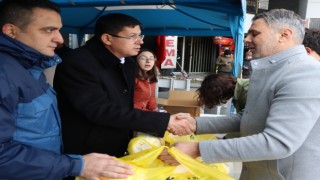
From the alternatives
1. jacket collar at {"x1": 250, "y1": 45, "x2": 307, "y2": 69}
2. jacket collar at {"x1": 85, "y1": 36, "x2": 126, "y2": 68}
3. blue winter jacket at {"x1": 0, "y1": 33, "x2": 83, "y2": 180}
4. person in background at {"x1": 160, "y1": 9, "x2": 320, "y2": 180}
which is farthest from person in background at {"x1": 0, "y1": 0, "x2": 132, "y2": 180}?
jacket collar at {"x1": 250, "y1": 45, "x2": 307, "y2": 69}

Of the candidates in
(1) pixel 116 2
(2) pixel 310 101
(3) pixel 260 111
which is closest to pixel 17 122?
(3) pixel 260 111

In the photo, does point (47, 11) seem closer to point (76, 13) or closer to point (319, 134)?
point (319, 134)

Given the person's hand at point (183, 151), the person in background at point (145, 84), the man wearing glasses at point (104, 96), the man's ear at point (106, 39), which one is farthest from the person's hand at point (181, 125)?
the person in background at point (145, 84)

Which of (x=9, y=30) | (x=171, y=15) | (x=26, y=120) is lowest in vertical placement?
(x=26, y=120)

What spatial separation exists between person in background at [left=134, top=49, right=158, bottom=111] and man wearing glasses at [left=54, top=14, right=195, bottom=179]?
2.25 m

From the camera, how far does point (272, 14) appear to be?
4.54 ft

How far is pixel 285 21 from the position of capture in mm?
1350

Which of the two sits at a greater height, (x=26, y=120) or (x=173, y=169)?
(x=26, y=120)

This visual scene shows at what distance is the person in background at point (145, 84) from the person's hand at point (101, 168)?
277 centimetres

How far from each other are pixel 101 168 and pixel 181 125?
649 millimetres

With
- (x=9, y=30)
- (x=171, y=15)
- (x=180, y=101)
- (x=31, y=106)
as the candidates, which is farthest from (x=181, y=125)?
(x=171, y=15)

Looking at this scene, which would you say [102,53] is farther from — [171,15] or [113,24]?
[171,15]

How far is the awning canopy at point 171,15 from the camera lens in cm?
254

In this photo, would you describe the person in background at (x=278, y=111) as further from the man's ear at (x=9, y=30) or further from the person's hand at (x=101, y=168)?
the man's ear at (x=9, y=30)
